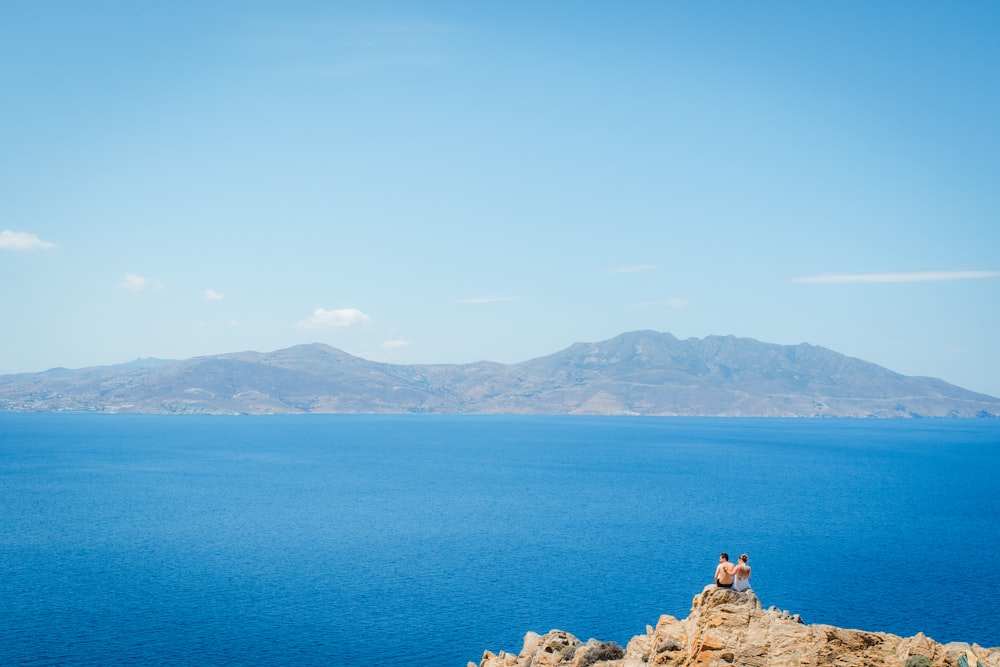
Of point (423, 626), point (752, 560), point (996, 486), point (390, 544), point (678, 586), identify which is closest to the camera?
point (423, 626)

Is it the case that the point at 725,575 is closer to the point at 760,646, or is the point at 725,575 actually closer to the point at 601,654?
the point at 760,646

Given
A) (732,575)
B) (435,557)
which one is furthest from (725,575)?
(435,557)

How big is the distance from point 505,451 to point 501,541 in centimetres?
11824

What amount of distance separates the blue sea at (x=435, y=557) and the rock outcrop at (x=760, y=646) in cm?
2343

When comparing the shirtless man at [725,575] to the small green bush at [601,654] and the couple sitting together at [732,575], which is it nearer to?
the couple sitting together at [732,575]

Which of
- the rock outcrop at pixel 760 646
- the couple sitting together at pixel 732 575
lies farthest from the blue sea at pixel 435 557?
the couple sitting together at pixel 732 575

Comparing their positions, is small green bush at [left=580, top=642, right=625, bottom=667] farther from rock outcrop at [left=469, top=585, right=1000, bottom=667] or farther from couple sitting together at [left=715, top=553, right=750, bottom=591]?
couple sitting together at [left=715, top=553, right=750, bottom=591]

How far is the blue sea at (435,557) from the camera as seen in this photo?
1858 inches

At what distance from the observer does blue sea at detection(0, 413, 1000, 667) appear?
155 feet

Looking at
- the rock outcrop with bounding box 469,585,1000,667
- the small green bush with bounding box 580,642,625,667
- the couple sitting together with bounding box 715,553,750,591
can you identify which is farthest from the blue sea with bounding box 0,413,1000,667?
the couple sitting together with bounding box 715,553,750,591

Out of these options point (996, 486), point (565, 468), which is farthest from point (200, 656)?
point (996, 486)

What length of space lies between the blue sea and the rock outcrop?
76.9 ft

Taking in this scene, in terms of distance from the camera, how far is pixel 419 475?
449 feet

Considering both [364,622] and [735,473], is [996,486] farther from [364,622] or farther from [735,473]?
[364,622]
